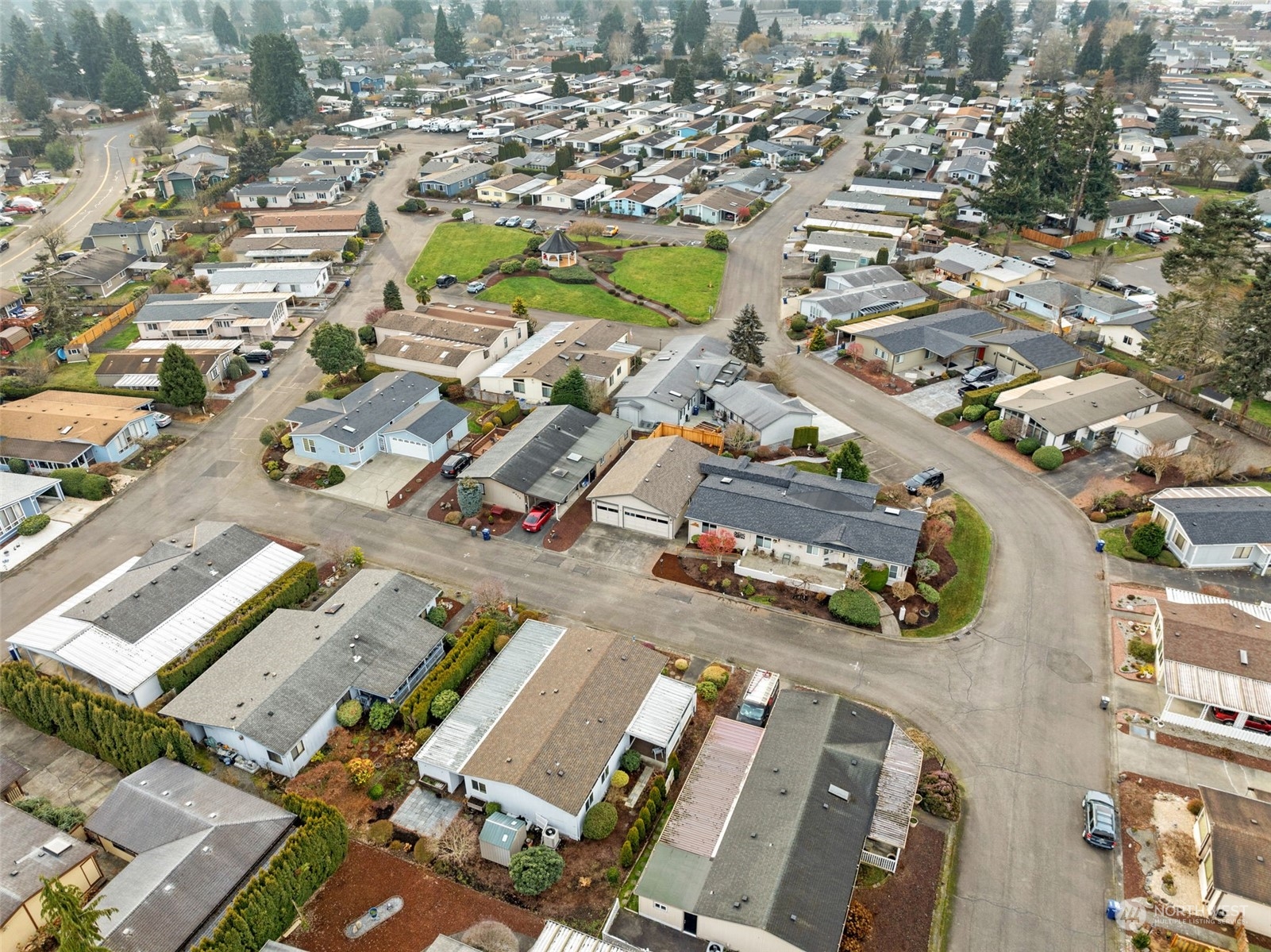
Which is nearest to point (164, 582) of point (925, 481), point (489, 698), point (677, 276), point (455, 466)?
point (455, 466)

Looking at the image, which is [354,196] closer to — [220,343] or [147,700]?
[220,343]

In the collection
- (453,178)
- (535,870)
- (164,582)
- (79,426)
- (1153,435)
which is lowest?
(535,870)

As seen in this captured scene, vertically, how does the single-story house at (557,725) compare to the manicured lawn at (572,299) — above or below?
below

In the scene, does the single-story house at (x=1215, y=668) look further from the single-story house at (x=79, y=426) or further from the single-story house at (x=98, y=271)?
the single-story house at (x=98, y=271)

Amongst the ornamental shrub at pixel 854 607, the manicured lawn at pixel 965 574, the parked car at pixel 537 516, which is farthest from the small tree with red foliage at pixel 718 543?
the manicured lawn at pixel 965 574

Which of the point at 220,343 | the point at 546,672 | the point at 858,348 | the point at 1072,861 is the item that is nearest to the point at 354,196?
the point at 220,343

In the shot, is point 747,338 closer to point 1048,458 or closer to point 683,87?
point 1048,458
